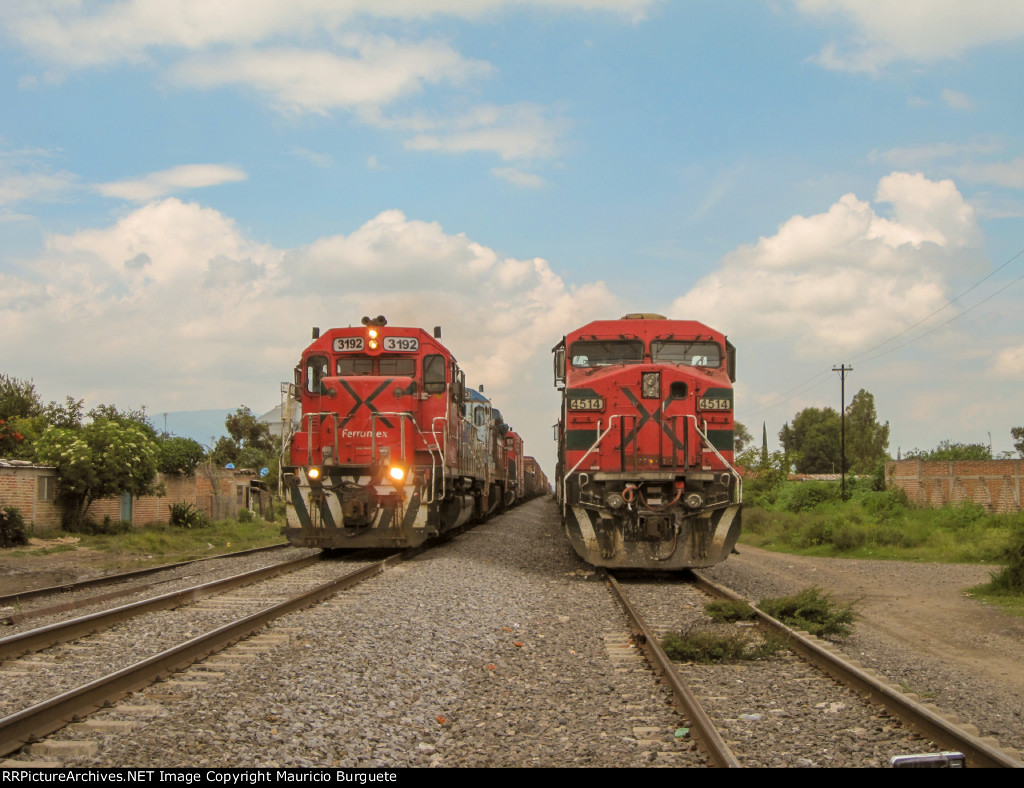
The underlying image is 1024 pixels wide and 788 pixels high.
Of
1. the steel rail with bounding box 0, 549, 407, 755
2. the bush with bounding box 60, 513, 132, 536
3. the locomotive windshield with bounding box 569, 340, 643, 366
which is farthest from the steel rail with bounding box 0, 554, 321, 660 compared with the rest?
the bush with bounding box 60, 513, 132, 536

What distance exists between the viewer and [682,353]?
12.7 m

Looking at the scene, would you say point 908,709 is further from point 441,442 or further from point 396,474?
point 441,442

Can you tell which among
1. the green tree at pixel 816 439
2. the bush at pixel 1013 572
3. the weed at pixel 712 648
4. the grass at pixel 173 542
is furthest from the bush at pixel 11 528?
the green tree at pixel 816 439

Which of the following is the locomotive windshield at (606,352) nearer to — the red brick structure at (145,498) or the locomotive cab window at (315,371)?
the locomotive cab window at (315,371)

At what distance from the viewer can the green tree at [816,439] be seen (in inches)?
3671

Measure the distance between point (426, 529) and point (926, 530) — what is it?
1538 cm

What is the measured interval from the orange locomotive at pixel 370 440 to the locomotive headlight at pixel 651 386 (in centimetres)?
376

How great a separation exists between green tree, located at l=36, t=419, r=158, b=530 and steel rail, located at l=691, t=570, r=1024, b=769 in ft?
64.7

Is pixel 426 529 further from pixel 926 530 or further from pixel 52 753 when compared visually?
pixel 926 530

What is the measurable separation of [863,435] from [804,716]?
81.7 metres

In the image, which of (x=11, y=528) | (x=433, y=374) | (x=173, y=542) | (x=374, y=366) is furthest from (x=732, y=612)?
(x=11, y=528)

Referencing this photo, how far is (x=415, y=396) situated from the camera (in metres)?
14.4

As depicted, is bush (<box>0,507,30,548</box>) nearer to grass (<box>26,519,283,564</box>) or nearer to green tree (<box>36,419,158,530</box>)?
grass (<box>26,519,283,564</box>)
